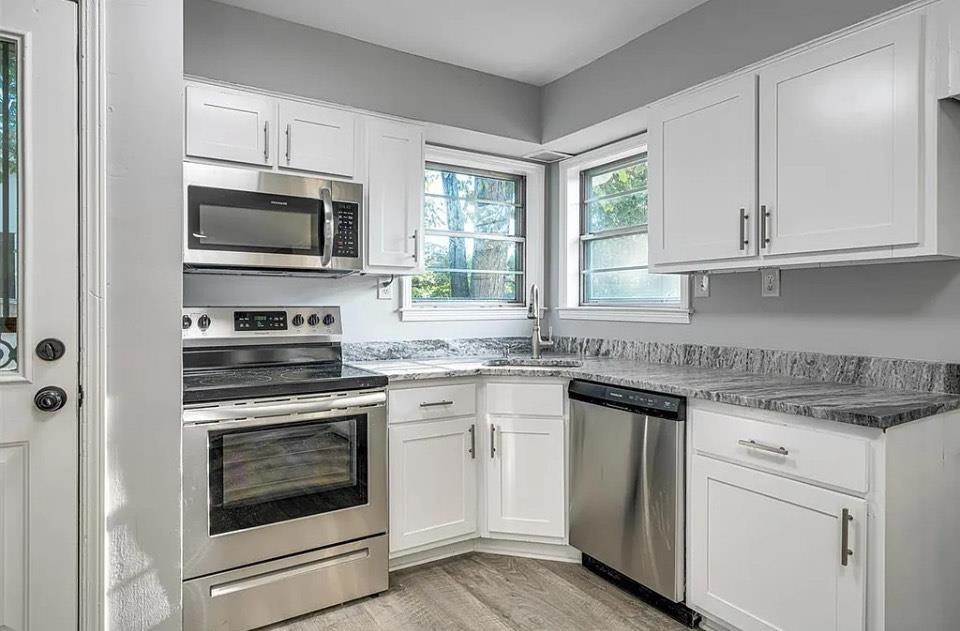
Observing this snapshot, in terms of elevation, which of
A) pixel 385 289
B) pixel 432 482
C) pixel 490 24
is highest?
pixel 490 24

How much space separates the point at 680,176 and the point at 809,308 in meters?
0.75

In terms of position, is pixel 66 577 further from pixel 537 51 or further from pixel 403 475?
pixel 537 51

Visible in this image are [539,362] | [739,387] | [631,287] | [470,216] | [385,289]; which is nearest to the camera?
[739,387]

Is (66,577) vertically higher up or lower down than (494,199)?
lower down

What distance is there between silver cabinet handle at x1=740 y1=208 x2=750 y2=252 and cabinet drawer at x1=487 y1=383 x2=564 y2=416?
99 cm

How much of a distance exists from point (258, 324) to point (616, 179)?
2.14 m

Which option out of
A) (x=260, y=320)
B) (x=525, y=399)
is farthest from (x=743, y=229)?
(x=260, y=320)

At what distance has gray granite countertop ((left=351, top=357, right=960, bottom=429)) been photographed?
1690 mm

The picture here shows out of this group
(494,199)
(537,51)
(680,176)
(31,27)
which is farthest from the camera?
(494,199)

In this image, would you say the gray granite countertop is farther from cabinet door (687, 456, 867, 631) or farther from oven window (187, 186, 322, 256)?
oven window (187, 186, 322, 256)

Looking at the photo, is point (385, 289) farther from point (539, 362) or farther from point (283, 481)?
point (283, 481)

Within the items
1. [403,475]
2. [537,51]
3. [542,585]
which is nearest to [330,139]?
[537,51]

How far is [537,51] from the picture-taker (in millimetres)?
3021

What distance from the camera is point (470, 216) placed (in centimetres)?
362
